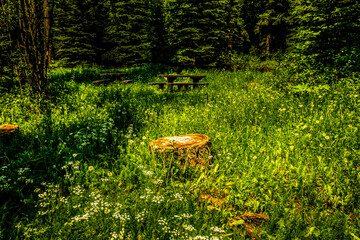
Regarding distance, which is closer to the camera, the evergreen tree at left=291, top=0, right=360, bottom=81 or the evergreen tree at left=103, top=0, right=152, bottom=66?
the evergreen tree at left=291, top=0, right=360, bottom=81

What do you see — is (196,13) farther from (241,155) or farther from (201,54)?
(241,155)

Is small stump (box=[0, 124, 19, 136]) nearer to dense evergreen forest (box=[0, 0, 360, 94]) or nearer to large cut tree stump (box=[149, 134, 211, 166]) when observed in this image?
dense evergreen forest (box=[0, 0, 360, 94])

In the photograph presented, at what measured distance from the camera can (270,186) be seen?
274cm

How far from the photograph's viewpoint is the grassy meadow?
2.11 metres

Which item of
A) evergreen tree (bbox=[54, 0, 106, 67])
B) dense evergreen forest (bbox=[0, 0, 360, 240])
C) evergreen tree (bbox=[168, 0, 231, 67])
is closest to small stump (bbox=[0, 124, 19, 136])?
dense evergreen forest (bbox=[0, 0, 360, 240])

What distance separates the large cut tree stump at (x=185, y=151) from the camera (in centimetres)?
320

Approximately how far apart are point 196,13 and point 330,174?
1590 cm

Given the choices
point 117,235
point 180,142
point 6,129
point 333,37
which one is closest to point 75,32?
point 6,129

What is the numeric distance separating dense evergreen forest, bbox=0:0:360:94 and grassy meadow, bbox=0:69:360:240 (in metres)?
2.01

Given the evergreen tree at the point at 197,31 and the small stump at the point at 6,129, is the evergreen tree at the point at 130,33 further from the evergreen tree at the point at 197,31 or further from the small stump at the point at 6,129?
the small stump at the point at 6,129

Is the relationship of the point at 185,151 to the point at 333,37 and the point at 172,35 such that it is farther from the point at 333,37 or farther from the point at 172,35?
the point at 172,35

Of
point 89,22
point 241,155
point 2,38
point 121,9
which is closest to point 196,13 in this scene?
point 121,9

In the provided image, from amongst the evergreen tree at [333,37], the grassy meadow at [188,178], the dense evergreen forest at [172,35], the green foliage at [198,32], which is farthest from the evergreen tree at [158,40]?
the grassy meadow at [188,178]

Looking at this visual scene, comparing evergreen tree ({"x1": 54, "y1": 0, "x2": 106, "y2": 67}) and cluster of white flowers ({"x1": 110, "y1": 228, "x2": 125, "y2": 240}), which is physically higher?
evergreen tree ({"x1": 54, "y1": 0, "x2": 106, "y2": 67})
